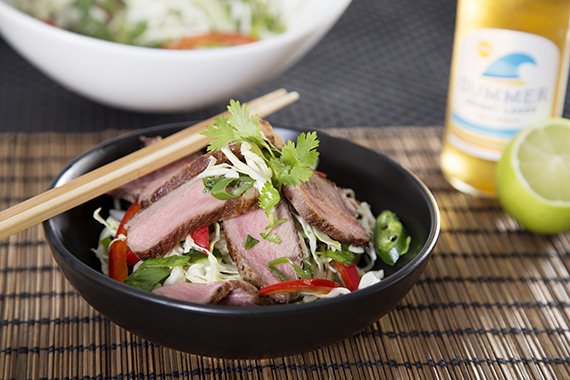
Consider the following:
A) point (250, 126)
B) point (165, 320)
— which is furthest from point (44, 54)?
point (165, 320)

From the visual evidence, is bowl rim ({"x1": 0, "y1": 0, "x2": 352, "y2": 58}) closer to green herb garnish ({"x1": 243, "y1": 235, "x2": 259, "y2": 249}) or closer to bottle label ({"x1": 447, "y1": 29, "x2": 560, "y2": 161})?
bottle label ({"x1": 447, "y1": 29, "x2": 560, "y2": 161})

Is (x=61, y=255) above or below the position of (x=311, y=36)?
above

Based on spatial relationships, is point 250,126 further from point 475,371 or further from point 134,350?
point 475,371

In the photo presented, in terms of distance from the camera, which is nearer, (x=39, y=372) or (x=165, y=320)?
(x=165, y=320)

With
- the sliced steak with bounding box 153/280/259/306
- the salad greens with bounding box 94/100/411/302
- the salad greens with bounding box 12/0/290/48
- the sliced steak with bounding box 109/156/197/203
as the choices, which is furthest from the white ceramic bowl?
the sliced steak with bounding box 153/280/259/306

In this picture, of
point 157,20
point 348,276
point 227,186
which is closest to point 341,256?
point 348,276

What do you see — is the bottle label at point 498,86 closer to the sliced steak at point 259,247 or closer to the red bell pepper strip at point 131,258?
the sliced steak at point 259,247

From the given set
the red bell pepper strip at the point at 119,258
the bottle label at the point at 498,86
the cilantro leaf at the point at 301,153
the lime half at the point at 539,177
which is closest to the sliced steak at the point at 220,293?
the red bell pepper strip at the point at 119,258

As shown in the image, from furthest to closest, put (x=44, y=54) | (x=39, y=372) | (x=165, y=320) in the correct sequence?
(x=44, y=54)
(x=39, y=372)
(x=165, y=320)
